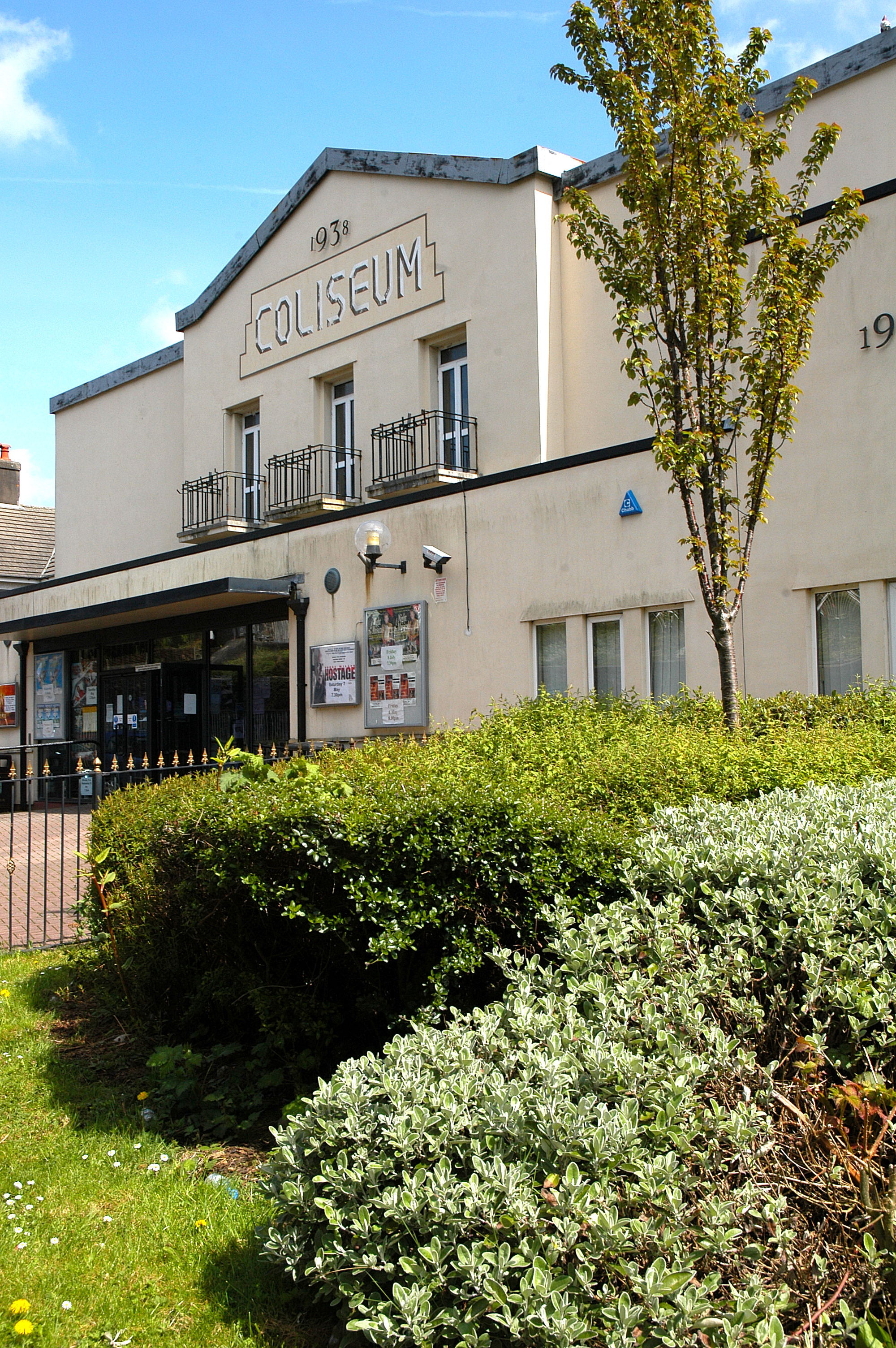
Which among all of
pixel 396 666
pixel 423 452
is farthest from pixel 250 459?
pixel 396 666

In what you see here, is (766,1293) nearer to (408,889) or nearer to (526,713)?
(408,889)

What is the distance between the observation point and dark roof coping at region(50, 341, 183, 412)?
2433 centimetres

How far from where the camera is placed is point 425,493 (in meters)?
14.5

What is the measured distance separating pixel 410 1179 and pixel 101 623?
19915 mm

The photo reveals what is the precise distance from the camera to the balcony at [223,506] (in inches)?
833

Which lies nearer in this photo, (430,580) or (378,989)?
(378,989)

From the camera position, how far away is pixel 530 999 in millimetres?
3305

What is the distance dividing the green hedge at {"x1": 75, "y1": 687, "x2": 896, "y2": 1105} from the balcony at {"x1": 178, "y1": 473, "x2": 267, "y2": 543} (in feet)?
49.7

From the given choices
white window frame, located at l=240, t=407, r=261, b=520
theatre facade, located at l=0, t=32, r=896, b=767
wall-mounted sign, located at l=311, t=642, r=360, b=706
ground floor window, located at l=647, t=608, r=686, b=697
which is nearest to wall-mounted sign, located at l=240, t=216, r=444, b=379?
theatre facade, located at l=0, t=32, r=896, b=767

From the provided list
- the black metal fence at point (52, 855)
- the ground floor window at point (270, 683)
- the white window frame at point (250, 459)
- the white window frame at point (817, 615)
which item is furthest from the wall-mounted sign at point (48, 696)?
the white window frame at point (817, 615)

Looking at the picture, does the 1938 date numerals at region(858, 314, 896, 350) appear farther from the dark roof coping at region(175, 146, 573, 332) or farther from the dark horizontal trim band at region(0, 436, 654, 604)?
the dark roof coping at region(175, 146, 573, 332)

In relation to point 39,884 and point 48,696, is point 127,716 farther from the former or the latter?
point 39,884

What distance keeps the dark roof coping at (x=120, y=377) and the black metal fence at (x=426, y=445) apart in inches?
313

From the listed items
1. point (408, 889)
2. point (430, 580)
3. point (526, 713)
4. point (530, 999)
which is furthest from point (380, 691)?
point (530, 999)
